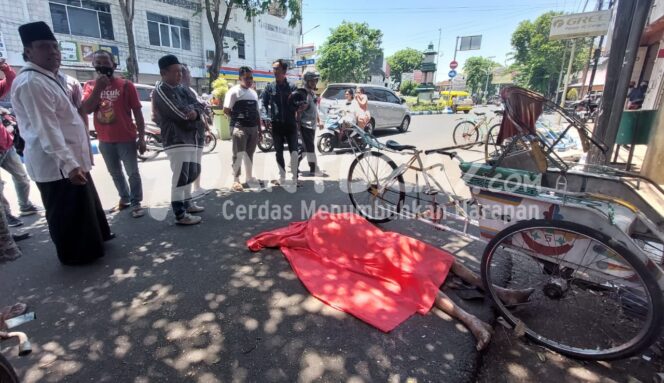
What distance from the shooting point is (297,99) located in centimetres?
538

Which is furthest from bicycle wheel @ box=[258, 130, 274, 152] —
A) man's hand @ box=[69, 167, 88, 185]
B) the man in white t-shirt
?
man's hand @ box=[69, 167, 88, 185]

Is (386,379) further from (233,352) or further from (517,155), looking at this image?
(517,155)

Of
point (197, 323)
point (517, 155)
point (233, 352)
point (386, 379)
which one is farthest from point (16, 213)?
point (517, 155)

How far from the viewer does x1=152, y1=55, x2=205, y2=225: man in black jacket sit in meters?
3.82

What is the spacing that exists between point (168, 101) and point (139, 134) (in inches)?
27.5

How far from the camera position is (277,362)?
204 cm

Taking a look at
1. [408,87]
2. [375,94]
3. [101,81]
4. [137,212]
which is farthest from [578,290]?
[408,87]

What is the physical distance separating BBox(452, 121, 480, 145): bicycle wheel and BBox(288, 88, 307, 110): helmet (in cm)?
599

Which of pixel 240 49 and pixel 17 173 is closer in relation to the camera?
pixel 17 173

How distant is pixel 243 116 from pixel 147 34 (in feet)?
62.5

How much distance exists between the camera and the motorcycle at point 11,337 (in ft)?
4.91

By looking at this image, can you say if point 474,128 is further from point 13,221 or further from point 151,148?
point 13,221

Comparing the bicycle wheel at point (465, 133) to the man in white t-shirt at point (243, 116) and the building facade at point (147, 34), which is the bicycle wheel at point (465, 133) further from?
the building facade at point (147, 34)

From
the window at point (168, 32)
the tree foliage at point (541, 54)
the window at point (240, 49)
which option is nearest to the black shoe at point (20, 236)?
the window at point (168, 32)
